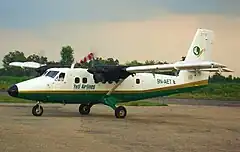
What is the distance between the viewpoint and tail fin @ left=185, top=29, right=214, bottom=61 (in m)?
33.3

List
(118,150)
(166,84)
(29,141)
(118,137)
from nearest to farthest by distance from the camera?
(118,150), (29,141), (118,137), (166,84)

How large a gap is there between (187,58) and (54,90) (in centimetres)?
950

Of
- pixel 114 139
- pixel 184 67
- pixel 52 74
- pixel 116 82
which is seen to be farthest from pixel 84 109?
pixel 114 139

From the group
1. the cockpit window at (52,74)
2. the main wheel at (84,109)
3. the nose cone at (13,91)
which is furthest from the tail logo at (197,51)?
the nose cone at (13,91)

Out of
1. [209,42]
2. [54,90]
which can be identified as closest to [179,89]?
[209,42]

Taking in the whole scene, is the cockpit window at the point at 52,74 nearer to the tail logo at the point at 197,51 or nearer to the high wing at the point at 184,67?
the high wing at the point at 184,67

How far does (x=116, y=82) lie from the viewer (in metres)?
30.5

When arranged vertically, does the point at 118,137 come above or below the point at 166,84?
below

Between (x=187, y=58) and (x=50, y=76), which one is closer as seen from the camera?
(x=50, y=76)

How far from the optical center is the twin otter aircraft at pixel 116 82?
1104 inches

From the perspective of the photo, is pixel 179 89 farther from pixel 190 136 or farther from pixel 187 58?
pixel 190 136

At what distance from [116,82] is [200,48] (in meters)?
6.40

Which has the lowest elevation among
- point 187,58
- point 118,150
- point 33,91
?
point 118,150

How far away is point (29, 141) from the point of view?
15.5 metres
